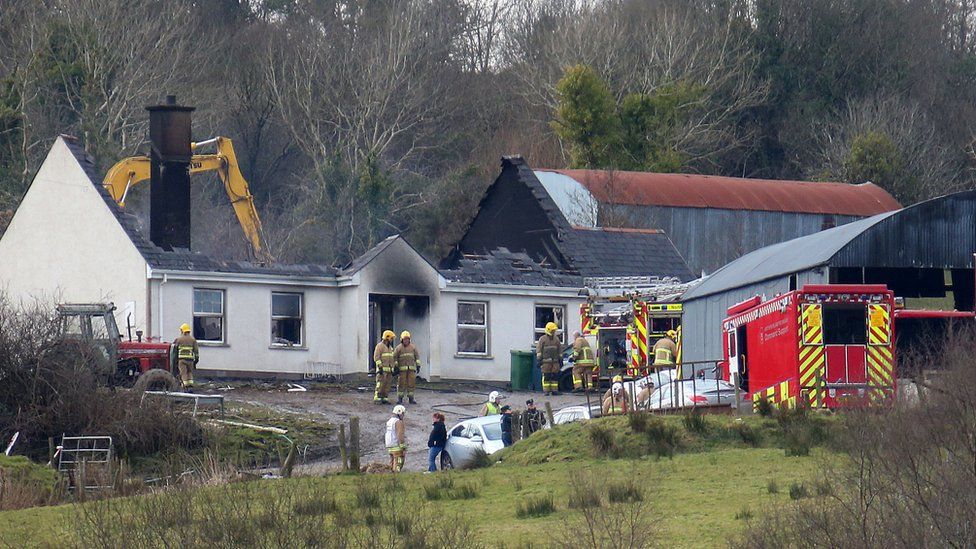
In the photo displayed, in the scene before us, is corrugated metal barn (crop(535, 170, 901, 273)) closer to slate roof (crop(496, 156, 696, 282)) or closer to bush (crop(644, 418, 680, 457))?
slate roof (crop(496, 156, 696, 282))

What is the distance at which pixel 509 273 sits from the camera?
42969 mm

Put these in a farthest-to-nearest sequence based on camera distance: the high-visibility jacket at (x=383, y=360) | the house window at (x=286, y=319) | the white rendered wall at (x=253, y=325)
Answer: the house window at (x=286, y=319) < the white rendered wall at (x=253, y=325) < the high-visibility jacket at (x=383, y=360)

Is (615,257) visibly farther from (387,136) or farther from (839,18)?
(839,18)

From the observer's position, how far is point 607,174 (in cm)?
5722

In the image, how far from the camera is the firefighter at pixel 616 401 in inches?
1036

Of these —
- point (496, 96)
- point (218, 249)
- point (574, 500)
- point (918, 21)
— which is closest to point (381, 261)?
point (574, 500)

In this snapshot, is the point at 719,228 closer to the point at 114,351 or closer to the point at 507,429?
the point at 114,351

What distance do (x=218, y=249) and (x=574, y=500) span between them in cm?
5166

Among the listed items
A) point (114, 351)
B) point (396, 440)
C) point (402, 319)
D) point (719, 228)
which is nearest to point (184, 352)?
point (114, 351)

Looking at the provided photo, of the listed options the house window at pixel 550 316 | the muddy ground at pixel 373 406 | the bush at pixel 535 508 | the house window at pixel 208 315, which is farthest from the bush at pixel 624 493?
the house window at pixel 550 316

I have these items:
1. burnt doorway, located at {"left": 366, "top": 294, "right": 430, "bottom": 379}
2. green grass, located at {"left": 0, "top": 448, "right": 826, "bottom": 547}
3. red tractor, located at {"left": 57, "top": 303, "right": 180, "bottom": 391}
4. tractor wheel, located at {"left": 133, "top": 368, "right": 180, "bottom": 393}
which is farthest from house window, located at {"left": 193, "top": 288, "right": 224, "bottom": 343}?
green grass, located at {"left": 0, "top": 448, "right": 826, "bottom": 547}

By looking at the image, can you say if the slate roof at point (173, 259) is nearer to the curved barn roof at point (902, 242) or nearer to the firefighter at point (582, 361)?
the firefighter at point (582, 361)

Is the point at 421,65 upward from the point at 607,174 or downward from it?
upward

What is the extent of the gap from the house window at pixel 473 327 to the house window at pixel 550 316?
1482mm
